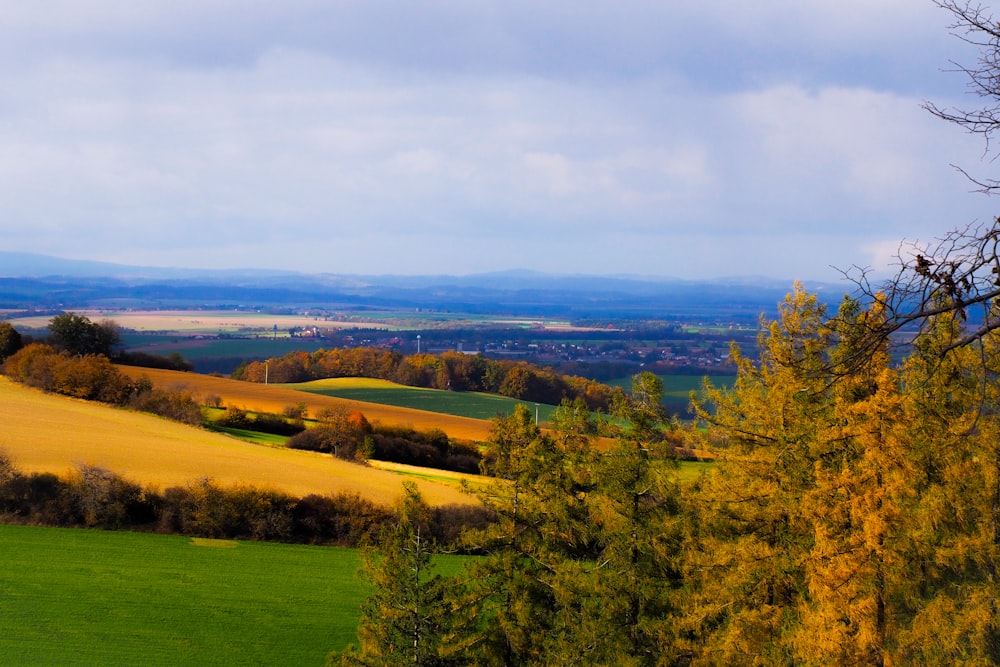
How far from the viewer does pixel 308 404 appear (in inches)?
2072

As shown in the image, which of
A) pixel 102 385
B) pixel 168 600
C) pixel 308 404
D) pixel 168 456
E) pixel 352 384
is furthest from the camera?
pixel 352 384

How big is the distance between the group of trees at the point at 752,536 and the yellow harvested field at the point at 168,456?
10.1 meters

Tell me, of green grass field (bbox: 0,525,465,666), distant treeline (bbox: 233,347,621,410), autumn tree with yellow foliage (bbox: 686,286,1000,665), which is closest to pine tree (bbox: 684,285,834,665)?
autumn tree with yellow foliage (bbox: 686,286,1000,665)

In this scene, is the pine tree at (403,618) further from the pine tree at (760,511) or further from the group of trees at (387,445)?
the group of trees at (387,445)

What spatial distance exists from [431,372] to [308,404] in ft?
85.1

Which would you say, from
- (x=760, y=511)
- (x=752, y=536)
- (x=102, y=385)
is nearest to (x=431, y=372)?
(x=102, y=385)

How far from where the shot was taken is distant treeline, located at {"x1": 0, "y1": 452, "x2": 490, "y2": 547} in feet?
84.7

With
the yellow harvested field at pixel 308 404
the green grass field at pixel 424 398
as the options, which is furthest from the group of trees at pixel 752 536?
the green grass field at pixel 424 398

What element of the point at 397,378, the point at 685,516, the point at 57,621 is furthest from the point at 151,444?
the point at 397,378

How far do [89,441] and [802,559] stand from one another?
30.8m

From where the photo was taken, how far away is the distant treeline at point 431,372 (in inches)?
2781

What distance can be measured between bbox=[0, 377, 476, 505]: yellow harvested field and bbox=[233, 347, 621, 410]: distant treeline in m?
31.8

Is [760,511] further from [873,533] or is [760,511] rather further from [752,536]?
[873,533]

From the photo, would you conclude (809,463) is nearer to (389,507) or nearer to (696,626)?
(696,626)
